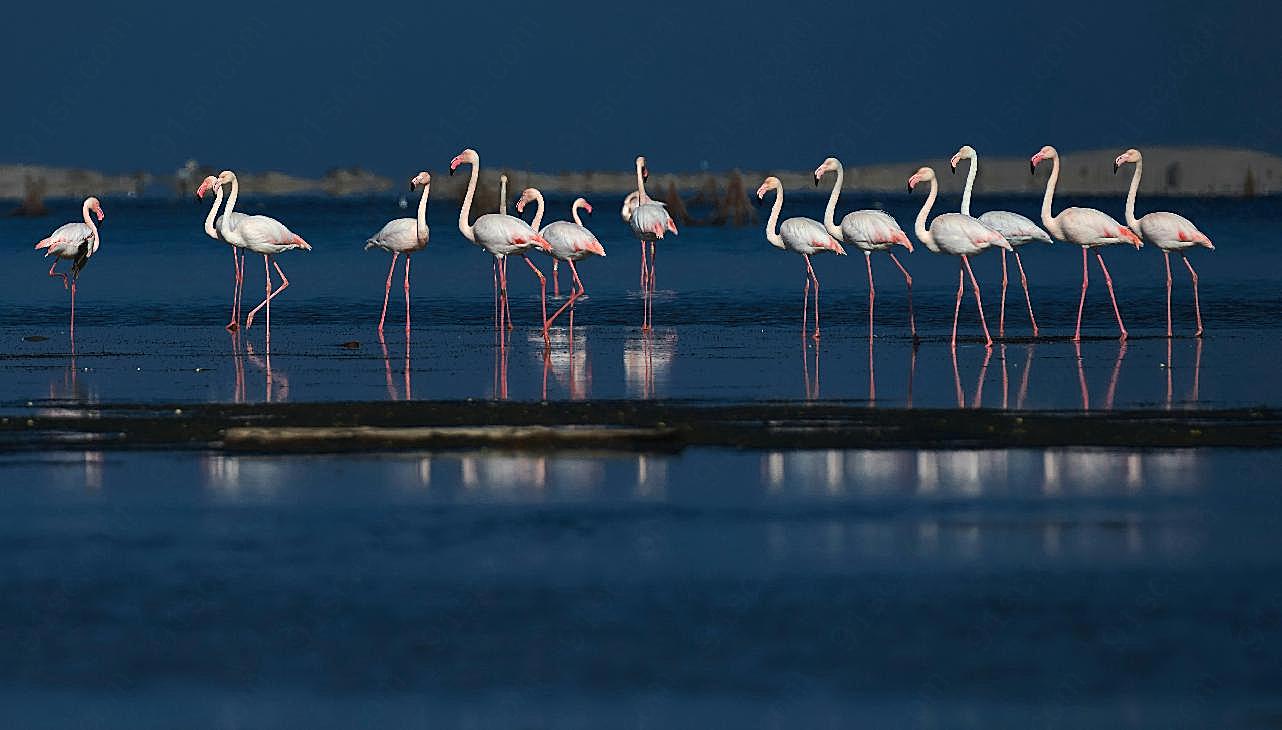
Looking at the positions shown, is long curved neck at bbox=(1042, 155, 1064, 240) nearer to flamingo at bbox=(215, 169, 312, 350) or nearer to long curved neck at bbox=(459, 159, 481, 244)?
long curved neck at bbox=(459, 159, 481, 244)

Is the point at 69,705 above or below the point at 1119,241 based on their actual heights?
below

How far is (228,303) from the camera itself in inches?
1241

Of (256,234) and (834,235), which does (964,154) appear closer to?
(834,235)

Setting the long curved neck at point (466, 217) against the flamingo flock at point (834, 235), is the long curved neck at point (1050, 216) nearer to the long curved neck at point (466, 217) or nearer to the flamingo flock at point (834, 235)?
the flamingo flock at point (834, 235)

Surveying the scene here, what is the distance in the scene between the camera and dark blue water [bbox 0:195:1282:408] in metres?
Answer: 16.6

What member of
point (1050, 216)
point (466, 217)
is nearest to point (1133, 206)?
point (1050, 216)

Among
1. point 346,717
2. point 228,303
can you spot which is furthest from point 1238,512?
point 228,303

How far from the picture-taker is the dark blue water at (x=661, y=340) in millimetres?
16641

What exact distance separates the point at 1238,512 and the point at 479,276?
3052 centimetres

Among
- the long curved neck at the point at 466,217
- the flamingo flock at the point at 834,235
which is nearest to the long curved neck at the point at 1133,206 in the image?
the flamingo flock at the point at 834,235

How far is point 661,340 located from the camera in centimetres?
2294

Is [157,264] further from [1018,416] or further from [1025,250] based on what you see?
[1018,416]

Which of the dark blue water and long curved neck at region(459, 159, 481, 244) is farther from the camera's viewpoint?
long curved neck at region(459, 159, 481, 244)

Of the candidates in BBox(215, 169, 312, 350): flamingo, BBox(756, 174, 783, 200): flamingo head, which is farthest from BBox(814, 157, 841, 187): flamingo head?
BBox(215, 169, 312, 350): flamingo
